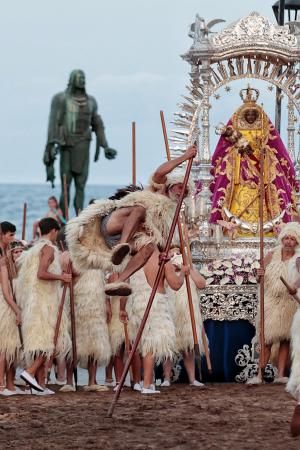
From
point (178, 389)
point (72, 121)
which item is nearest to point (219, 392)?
point (178, 389)

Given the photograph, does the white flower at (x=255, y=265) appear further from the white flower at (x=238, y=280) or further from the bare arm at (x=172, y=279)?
the bare arm at (x=172, y=279)

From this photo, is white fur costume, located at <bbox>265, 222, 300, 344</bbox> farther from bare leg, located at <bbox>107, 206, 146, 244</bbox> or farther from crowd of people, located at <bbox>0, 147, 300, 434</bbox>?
bare leg, located at <bbox>107, 206, 146, 244</bbox>

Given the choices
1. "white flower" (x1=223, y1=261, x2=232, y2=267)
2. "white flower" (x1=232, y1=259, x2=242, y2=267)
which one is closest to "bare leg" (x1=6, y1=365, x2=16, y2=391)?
"white flower" (x1=223, y1=261, x2=232, y2=267)

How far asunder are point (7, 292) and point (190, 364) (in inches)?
77.2

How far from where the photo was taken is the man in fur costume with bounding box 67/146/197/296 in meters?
12.1

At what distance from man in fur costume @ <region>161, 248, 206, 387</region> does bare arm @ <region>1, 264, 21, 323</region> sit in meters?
1.49

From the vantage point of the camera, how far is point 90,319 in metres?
13.9

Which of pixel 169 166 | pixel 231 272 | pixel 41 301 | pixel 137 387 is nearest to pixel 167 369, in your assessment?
pixel 137 387

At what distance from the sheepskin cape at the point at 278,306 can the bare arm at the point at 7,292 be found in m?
2.41

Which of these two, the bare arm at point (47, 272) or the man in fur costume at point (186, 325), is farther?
the man in fur costume at point (186, 325)

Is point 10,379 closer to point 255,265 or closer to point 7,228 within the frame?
point 7,228

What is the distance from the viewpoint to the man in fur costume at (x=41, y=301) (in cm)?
1352

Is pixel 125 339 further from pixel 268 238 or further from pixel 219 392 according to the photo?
pixel 268 238

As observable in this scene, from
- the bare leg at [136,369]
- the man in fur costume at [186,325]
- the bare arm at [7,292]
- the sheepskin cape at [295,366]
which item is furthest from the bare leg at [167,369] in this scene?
the sheepskin cape at [295,366]
